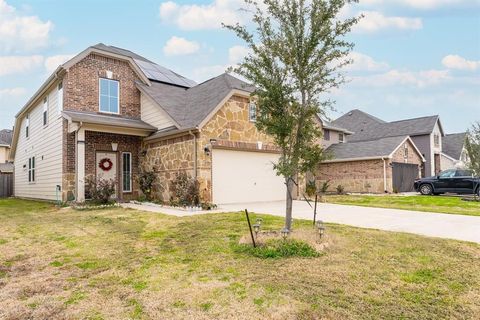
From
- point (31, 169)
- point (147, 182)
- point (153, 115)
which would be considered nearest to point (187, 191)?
point (147, 182)

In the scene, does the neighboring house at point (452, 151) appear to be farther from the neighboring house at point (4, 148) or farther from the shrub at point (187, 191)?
the neighboring house at point (4, 148)

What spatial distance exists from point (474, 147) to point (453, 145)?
2266cm

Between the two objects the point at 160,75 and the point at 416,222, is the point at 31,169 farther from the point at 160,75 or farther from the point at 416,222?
the point at 416,222

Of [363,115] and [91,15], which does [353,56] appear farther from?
[363,115]

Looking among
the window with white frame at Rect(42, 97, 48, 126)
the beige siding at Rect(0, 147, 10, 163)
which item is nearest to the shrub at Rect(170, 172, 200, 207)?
the window with white frame at Rect(42, 97, 48, 126)

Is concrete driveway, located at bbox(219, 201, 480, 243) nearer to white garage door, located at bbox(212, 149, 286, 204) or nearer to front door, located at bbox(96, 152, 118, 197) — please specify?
white garage door, located at bbox(212, 149, 286, 204)

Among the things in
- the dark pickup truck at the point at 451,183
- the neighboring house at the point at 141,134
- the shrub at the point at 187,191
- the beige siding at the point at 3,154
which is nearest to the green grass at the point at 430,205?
the neighboring house at the point at 141,134

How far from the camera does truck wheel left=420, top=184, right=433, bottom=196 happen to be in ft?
68.1

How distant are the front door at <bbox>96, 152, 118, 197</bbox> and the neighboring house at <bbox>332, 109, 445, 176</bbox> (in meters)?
24.5

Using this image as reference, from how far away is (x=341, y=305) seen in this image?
349 cm

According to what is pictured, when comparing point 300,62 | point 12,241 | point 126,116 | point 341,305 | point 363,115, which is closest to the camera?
point 341,305

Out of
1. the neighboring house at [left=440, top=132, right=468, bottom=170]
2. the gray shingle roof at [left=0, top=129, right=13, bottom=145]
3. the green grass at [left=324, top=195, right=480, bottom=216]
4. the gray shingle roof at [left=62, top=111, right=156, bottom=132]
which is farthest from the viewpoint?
the gray shingle roof at [left=0, top=129, right=13, bottom=145]

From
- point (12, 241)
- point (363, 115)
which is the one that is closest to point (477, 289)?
point (12, 241)

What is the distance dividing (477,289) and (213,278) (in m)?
3.22
